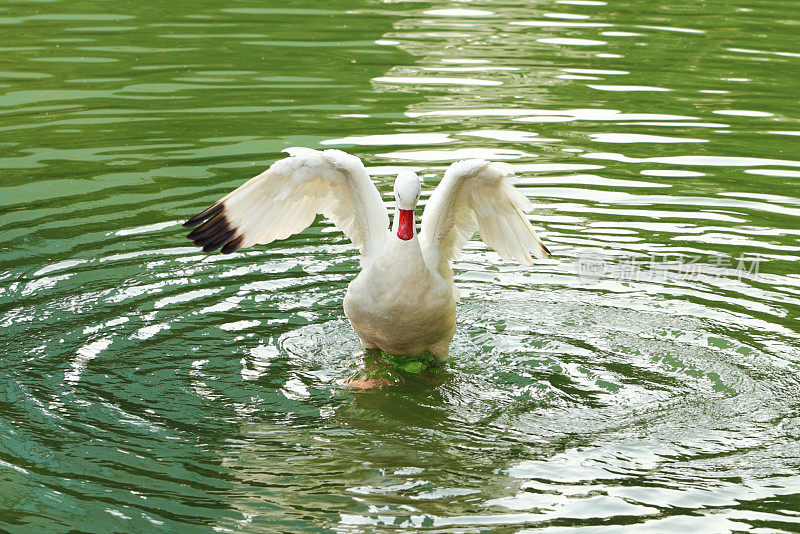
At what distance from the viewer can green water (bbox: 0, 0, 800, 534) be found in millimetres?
5859

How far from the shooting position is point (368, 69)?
48.6 ft

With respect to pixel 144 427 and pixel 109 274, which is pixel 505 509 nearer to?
pixel 144 427

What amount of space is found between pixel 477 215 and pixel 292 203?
1329 millimetres

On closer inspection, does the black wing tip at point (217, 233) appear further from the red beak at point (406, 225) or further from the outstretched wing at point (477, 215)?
the outstretched wing at point (477, 215)

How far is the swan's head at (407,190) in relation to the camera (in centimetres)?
686

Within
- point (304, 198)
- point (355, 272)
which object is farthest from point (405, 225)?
point (355, 272)

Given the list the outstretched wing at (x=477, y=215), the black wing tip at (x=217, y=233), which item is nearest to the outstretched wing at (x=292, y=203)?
the black wing tip at (x=217, y=233)

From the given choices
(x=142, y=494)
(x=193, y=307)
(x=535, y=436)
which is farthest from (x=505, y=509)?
(x=193, y=307)

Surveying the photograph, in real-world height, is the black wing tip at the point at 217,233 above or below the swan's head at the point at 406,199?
below

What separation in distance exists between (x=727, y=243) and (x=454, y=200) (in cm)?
315

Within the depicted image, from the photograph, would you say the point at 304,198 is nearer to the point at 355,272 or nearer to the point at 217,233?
the point at 217,233

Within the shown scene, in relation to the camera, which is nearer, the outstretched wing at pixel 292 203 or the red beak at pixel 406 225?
the red beak at pixel 406 225

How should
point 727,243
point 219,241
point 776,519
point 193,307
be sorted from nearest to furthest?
point 776,519 → point 219,241 → point 193,307 → point 727,243

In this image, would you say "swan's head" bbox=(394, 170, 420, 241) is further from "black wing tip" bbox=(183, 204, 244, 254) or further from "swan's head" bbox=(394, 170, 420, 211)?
"black wing tip" bbox=(183, 204, 244, 254)
